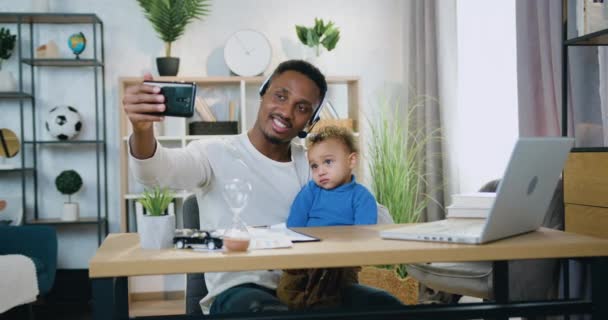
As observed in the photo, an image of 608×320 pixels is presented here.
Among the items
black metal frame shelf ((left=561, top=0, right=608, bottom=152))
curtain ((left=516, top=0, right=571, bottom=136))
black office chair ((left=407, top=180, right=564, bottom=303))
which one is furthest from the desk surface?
curtain ((left=516, top=0, right=571, bottom=136))

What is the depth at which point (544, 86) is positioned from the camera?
3043mm

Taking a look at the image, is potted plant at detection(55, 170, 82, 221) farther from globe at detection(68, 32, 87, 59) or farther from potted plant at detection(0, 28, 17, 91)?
globe at detection(68, 32, 87, 59)

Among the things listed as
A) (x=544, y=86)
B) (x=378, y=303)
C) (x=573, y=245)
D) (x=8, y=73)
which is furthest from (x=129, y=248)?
(x=8, y=73)

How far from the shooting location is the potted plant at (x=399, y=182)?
3828 mm

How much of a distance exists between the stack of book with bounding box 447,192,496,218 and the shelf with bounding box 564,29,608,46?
2.86ft

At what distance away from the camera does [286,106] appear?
6.98ft

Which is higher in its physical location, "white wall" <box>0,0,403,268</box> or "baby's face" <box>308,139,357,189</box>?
"white wall" <box>0,0,403,268</box>

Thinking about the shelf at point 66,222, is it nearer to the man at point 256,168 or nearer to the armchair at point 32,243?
the armchair at point 32,243

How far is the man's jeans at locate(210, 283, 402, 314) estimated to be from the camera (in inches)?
65.3

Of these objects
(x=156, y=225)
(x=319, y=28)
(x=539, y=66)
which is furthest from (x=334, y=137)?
(x=319, y=28)

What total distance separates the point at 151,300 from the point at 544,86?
307 centimetres

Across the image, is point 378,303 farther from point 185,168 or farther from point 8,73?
point 8,73

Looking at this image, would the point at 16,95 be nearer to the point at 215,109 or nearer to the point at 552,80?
the point at 215,109

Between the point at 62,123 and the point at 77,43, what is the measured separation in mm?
558
